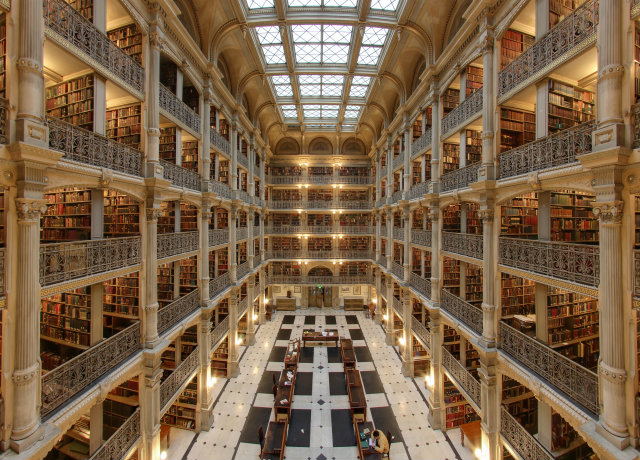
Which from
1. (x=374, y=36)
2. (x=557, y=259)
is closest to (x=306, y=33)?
(x=374, y=36)

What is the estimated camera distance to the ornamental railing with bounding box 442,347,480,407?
726 cm

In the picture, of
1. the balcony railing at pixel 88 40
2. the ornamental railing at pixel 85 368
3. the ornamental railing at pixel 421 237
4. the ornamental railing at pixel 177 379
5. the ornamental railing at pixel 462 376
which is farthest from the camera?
the ornamental railing at pixel 421 237

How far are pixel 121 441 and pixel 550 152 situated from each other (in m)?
9.56

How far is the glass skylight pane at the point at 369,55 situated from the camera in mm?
11528

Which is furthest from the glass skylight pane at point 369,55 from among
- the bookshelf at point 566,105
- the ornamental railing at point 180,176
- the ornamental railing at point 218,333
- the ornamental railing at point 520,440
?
the ornamental railing at point 520,440

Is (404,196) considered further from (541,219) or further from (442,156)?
(541,219)

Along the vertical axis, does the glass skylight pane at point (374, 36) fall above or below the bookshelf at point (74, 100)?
above

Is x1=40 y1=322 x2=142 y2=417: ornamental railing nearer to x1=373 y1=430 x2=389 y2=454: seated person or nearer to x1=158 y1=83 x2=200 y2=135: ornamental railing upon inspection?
x1=158 y1=83 x2=200 y2=135: ornamental railing

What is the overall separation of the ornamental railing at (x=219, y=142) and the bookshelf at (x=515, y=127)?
8.84m

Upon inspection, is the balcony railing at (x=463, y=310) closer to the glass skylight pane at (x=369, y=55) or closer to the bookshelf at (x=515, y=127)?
the bookshelf at (x=515, y=127)

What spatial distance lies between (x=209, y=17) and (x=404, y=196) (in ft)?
31.0

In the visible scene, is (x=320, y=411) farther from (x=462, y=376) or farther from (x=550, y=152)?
(x=550, y=152)

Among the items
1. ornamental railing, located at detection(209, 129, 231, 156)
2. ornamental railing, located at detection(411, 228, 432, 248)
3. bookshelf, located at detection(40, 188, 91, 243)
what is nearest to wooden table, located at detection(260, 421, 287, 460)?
bookshelf, located at detection(40, 188, 91, 243)

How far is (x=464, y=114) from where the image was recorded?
8.01m
